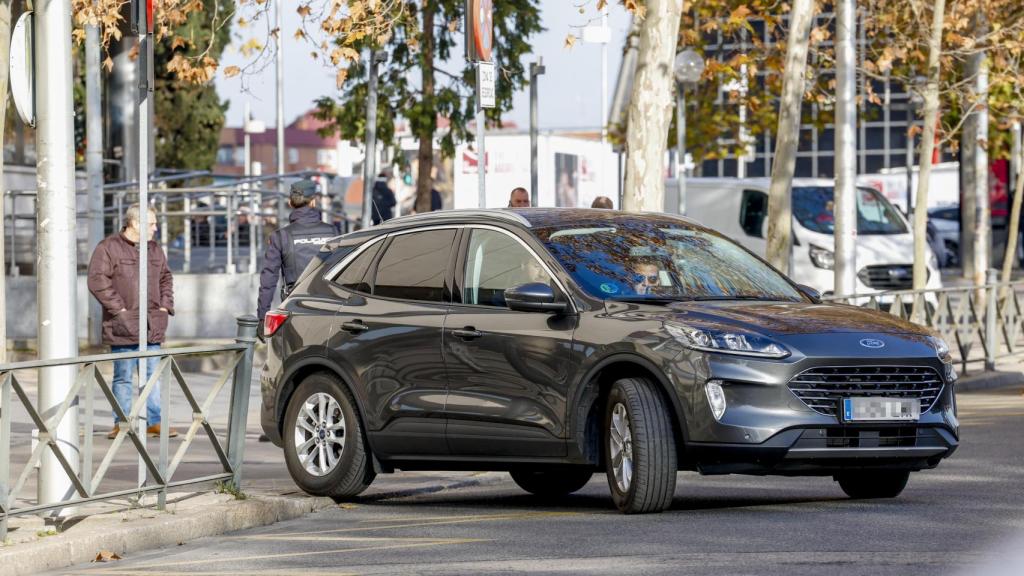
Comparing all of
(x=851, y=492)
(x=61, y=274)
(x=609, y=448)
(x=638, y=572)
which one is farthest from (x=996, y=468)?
(x=61, y=274)

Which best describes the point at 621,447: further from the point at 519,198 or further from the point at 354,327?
the point at 519,198

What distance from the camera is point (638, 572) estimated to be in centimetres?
779

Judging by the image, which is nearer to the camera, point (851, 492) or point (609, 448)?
point (609, 448)

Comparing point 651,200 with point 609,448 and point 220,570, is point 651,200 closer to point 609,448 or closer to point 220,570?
point 609,448

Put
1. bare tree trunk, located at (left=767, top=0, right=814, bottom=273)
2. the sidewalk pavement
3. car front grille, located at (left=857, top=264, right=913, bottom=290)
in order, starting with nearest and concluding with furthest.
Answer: the sidewalk pavement, bare tree trunk, located at (left=767, top=0, right=814, bottom=273), car front grille, located at (left=857, top=264, right=913, bottom=290)

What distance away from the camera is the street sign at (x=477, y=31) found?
1305cm

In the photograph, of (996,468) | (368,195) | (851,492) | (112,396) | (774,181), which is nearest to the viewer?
(112,396)

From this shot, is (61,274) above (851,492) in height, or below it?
above

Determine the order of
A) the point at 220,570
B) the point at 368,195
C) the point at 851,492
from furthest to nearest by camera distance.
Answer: the point at 368,195 < the point at 851,492 < the point at 220,570

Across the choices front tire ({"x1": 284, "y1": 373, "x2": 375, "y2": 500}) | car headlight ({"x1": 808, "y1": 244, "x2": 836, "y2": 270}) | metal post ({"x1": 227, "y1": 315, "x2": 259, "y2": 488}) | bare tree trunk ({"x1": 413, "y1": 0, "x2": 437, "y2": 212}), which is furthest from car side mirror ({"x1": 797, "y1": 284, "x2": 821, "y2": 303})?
bare tree trunk ({"x1": 413, "y1": 0, "x2": 437, "y2": 212})

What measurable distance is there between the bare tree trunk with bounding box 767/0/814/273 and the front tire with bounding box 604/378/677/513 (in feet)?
46.5

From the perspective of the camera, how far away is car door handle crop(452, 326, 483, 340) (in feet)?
34.2

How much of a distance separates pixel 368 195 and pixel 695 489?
1092 cm

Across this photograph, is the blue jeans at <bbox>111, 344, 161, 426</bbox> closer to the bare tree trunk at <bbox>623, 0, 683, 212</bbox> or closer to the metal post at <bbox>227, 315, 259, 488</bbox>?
the metal post at <bbox>227, 315, 259, 488</bbox>
